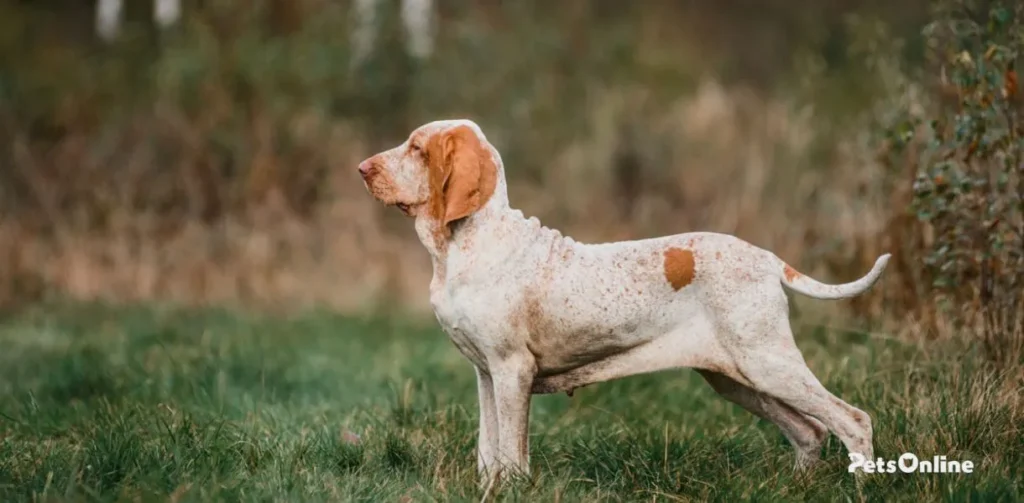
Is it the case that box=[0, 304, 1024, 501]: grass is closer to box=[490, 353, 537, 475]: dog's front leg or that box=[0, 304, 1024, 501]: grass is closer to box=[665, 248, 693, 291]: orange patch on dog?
box=[490, 353, 537, 475]: dog's front leg

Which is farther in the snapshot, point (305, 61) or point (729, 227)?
point (305, 61)

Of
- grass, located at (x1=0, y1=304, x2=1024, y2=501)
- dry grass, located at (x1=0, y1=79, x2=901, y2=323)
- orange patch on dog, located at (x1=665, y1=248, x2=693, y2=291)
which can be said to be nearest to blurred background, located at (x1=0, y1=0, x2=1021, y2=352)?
dry grass, located at (x1=0, y1=79, x2=901, y2=323)

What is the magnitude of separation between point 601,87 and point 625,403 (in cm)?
804

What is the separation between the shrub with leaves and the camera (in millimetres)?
5961

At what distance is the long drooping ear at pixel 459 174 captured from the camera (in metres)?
4.46

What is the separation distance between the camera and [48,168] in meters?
12.8

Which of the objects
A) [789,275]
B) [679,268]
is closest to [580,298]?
[679,268]

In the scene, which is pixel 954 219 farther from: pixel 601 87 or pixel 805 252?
pixel 601 87

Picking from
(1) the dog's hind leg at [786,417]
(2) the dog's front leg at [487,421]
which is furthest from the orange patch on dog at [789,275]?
(2) the dog's front leg at [487,421]

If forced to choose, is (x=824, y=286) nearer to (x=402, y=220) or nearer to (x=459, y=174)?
(x=459, y=174)

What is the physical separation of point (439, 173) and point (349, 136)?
922 centimetres

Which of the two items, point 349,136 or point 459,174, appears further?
point 349,136

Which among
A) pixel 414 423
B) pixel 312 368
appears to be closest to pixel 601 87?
pixel 312 368

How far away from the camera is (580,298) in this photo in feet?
14.7
